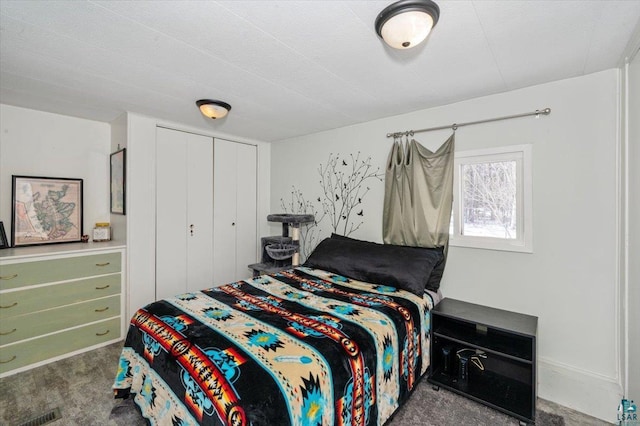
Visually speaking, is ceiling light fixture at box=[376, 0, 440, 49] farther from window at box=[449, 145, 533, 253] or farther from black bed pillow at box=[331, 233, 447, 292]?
black bed pillow at box=[331, 233, 447, 292]

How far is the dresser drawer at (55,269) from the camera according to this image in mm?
2414

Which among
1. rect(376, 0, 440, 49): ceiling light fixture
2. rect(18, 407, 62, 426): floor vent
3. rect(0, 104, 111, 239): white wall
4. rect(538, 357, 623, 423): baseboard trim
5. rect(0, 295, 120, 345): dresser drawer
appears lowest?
rect(18, 407, 62, 426): floor vent

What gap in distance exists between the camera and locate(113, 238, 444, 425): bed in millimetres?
1230

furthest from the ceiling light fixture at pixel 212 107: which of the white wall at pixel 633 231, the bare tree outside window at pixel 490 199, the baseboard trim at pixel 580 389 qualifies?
the baseboard trim at pixel 580 389

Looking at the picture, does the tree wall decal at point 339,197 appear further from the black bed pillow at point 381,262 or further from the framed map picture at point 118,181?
the framed map picture at point 118,181

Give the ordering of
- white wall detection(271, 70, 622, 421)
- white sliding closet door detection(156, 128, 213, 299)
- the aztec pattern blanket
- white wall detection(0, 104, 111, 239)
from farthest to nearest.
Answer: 1. white sliding closet door detection(156, 128, 213, 299)
2. white wall detection(0, 104, 111, 239)
3. white wall detection(271, 70, 622, 421)
4. the aztec pattern blanket

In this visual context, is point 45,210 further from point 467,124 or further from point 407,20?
point 467,124

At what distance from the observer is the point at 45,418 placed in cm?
191

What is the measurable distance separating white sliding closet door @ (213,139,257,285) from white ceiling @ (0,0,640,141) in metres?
1.23

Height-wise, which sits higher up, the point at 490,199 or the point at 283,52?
the point at 283,52

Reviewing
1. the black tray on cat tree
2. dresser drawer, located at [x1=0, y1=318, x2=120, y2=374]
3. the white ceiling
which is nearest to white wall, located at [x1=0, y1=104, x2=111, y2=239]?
the white ceiling

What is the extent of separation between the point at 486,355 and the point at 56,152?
452cm

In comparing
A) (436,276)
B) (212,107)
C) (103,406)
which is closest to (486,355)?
(436,276)

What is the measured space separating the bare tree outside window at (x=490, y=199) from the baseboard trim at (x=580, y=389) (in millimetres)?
1009
